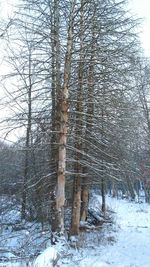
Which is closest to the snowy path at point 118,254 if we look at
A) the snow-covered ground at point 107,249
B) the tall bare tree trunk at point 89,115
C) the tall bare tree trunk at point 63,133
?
the snow-covered ground at point 107,249

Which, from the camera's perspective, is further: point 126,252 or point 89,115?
point 126,252

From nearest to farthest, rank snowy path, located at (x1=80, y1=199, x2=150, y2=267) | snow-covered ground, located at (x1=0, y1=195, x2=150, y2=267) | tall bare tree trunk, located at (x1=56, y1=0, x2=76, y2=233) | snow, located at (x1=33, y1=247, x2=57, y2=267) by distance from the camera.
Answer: snow, located at (x1=33, y1=247, x2=57, y2=267) < snow-covered ground, located at (x1=0, y1=195, x2=150, y2=267) < snowy path, located at (x1=80, y1=199, x2=150, y2=267) < tall bare tree trunk, located at (x1=56, y1=0, x2=76, y2=233)

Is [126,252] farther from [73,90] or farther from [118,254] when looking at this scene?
[73,90]

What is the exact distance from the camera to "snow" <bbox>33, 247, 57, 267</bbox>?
747 cm

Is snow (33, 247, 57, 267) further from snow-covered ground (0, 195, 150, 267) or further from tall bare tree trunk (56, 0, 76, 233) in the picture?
tall bare tree trunk (56, 0, 76, 233)

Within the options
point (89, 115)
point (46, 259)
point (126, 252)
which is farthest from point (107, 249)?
point (46, 259)

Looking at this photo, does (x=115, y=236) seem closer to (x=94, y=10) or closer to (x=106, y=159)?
(x=106, y=159)

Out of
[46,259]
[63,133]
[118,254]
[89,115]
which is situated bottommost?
[118,254]

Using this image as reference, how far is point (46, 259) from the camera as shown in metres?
7.90

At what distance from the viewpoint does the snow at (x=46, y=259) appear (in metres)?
7.47

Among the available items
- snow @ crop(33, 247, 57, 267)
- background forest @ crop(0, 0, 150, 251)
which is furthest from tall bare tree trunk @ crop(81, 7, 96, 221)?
snow @ crop(33, 247, 57, 267)

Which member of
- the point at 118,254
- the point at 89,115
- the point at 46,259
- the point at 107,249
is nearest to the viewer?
the point at 46,259

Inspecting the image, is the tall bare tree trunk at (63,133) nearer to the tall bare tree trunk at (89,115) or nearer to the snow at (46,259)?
the tall bare tree trunk at (89,115)

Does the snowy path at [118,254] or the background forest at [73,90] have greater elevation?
the background forest at [73,90]
